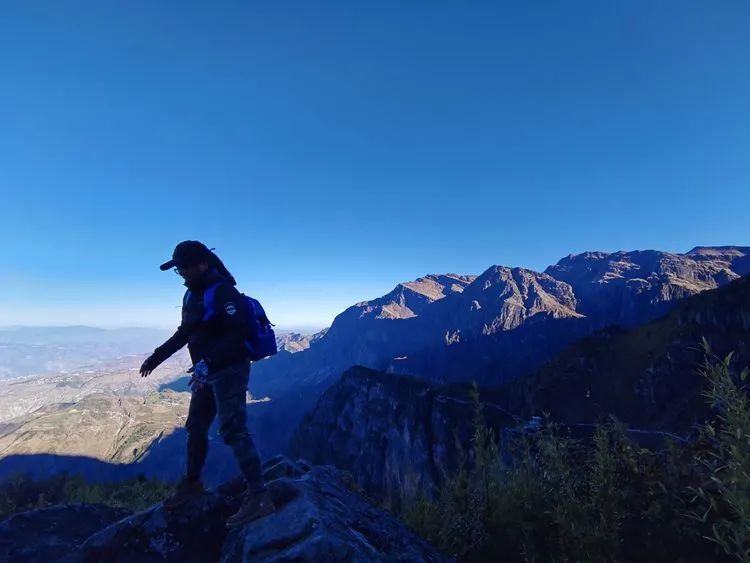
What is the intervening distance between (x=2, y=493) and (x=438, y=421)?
9669cm

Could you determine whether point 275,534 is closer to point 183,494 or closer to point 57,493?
point 183,494

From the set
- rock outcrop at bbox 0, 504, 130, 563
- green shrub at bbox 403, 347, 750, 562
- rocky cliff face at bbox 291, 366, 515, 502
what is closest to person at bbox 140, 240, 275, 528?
rock outcrop at bbox 0, 504, 130, 563

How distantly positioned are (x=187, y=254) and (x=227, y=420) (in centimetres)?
236

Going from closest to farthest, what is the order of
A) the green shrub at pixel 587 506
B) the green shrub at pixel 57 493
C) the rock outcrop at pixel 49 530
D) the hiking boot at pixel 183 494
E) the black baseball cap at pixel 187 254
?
the green shrub at pixel 587 506
the hiking boot at pixel 183 494
the black baseball cap at pixel 187 254
the rock outcrop at pixel 49 530
the green shrub at pixel 57 493

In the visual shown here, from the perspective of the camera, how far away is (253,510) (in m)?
4.53

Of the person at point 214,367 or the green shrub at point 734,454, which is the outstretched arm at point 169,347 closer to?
the person at point 214,367

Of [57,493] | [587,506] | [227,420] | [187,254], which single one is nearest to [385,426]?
[57,493]

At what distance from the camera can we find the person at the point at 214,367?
15.8 feet

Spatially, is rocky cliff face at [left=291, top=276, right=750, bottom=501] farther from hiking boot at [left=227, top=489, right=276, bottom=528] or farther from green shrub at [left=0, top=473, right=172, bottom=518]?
hiking boot at [left=227, top=489, right=276, bottom=528]

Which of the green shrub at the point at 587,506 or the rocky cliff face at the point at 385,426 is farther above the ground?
the green shrub at the point at 587,506

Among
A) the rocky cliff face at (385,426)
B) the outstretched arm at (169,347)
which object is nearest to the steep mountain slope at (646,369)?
the rocky cliff face at (385,426)

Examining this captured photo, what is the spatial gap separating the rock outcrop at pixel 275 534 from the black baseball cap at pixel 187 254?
3292mm

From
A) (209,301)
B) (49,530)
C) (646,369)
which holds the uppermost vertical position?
(209,301)

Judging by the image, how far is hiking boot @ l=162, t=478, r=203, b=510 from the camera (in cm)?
518
